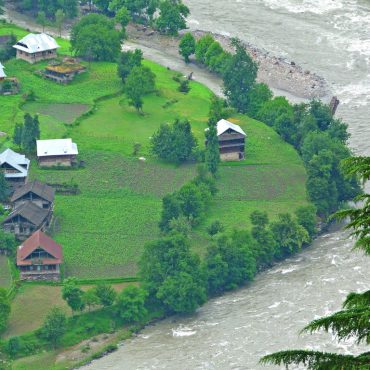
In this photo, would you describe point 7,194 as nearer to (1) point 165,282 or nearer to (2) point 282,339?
(1) point 165,282

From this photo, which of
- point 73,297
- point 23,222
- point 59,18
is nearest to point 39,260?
point 73,297

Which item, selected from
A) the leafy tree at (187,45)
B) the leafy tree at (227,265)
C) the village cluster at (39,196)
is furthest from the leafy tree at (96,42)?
the leafy tree at (227,265)

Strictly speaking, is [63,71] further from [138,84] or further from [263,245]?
[263,245]

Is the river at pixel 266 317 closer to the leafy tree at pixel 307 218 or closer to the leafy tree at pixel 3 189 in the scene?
the leafy tree at pixel 307 218

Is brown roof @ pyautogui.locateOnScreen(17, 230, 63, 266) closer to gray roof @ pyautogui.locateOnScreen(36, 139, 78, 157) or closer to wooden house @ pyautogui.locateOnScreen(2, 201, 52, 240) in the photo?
wooden house @ pyautogui.locateOnScreen(2, 201, 52, 240)

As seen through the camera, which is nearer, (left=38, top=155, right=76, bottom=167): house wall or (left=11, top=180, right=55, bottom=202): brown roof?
(left=11, top=180, right=55, bottom=202): brown roof

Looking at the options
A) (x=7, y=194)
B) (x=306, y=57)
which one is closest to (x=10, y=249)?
(x=7, y=194)

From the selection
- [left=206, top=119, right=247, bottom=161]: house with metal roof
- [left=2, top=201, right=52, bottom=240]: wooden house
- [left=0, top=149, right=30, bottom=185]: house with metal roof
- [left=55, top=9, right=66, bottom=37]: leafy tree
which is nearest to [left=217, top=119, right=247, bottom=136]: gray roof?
[left=206, top=119, right=247, bottom=161]: house with metal roof

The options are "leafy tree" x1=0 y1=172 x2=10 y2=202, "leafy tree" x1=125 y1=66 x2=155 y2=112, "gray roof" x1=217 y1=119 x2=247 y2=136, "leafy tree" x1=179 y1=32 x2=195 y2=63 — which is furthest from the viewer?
"leafy tree" x1=179 y1=32 x2=195 y2=63
